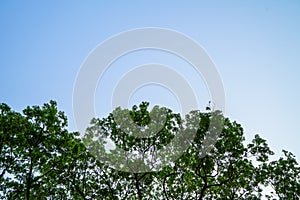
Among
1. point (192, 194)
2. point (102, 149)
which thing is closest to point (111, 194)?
point (102, 149)

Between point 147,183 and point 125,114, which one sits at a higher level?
point 125,114

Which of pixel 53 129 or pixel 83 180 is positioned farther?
pixel 83 180

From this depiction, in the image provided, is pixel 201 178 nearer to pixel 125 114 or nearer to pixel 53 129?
pixel 125 114

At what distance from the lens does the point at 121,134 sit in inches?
982

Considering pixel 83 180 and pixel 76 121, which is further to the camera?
pixel 83 180

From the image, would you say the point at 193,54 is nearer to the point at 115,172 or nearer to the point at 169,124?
the point at 169,124

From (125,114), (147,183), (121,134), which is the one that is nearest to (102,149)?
(121,134)

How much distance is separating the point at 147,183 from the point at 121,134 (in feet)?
18.2

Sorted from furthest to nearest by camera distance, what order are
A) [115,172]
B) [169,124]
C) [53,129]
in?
[115,172], [169,124], [53,129]

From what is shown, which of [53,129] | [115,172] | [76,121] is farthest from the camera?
[115,172]

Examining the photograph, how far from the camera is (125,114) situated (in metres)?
24.8

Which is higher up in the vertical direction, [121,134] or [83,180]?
[121,134]

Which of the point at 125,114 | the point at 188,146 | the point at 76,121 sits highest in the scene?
the point at 125,114

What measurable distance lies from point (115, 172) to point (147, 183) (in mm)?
3188
